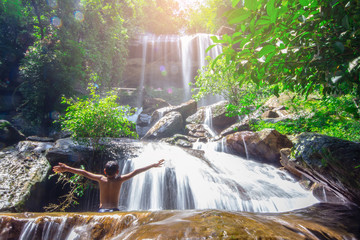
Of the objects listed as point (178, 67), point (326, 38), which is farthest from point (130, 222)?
point (178, 67)

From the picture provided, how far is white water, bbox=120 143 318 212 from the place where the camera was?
499cm

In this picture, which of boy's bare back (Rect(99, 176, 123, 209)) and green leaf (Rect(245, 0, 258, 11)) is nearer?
green leaf (Rect(245, 0, 258, 11))

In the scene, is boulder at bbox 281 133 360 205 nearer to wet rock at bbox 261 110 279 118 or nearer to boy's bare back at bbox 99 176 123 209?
boy's bare back at bbox 99 176 123 209

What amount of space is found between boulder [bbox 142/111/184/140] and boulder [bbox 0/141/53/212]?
6.29 meters

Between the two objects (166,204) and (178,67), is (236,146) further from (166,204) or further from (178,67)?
(178,67)

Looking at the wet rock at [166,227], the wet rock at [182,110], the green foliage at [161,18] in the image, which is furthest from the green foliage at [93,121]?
the green foliage at [161,18]

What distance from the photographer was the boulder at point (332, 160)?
3.00 meters

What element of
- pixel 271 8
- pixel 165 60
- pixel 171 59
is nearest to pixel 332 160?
pixel 271 8

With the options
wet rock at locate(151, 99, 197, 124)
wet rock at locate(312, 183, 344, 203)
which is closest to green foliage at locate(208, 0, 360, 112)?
wet rock at locate(312, 183, 344, 203)

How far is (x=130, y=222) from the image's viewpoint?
2.37 meters

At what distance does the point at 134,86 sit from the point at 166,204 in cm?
2575

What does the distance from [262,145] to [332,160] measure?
4.23m

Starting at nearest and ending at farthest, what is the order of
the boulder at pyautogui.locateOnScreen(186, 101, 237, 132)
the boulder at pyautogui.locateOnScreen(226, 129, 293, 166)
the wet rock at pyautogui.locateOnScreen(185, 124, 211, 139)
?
1. the boulder at pyautogui.locateOnScreen(226, 129, 293, 166)
2. the wet rock at pyautogui.locateOnScreen(185, 124, 211, 139)
3. the boulder at pyautogui.locateOnScreen(186, 101, 237, 132)

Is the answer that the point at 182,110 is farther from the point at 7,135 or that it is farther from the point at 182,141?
the point at 7,135
